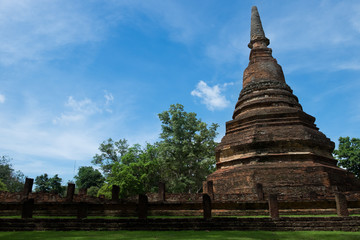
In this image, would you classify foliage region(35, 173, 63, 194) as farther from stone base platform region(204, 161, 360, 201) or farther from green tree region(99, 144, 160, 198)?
stone base platform region(204, 161, 360, 201)

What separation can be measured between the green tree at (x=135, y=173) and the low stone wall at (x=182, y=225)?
1679 cm

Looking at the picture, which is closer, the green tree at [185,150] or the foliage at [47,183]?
the green tree at [185,150]

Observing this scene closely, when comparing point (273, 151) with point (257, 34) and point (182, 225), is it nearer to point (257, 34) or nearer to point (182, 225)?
point (182, 225)

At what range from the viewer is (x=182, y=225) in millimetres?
7812

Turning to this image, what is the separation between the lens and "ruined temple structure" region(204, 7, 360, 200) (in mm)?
12648

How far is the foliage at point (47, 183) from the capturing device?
45.5 meters

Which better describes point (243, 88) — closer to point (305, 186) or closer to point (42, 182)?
point (305, 186)

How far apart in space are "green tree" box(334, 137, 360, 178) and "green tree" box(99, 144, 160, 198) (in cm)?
2122

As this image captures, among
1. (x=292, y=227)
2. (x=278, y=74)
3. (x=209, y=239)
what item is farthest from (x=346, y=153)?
(x=209, y=239)

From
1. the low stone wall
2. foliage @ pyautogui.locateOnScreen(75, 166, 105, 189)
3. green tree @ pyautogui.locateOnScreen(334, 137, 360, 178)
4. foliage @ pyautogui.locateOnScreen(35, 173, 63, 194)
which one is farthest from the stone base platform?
foliage @ pyautogui.locateOnScreen(75, 166, 105, 189)

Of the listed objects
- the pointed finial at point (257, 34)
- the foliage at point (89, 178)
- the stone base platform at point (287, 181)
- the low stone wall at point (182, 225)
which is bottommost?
the low stone wall at point (182, 225)

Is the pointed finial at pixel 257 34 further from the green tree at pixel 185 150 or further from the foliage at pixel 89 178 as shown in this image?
the foliage at pixel 89 178

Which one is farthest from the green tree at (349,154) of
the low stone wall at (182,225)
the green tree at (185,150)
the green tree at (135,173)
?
the low stone wall at (182,225)

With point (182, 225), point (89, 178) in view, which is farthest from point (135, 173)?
point (89, 178)
